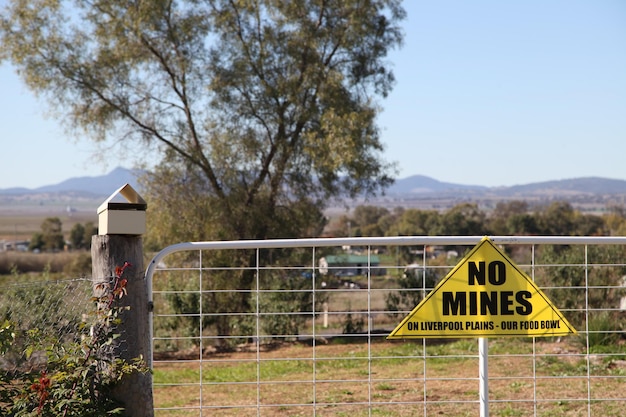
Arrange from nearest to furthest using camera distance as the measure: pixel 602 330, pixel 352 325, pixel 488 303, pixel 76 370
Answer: pixel 76 370 → pixel 488 303 → pixel 602 330 → pixel 352 325

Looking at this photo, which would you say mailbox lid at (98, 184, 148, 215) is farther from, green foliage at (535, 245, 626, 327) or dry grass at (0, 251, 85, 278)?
dry grass at (0, 251, 85, 278)

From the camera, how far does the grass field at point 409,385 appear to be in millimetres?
7328

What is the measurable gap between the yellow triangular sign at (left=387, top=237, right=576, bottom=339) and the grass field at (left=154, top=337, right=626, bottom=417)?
1405 mm

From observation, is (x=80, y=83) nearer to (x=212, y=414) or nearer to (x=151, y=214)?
(x=151, y=214)

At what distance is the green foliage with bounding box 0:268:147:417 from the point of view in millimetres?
4328

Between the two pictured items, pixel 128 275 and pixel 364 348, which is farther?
pixel 364 348

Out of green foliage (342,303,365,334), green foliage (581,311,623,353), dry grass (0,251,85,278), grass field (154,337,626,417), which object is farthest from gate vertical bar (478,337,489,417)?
dry grass (0,251,85,278)

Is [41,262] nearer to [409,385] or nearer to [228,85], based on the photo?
[228,85]

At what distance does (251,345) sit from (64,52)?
7.40 m

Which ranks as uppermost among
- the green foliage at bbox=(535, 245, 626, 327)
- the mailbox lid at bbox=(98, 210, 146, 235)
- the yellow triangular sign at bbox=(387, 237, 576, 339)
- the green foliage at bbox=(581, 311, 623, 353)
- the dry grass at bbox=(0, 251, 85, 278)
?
the mailbox lid at bbox=(98, 210, 146, 235)

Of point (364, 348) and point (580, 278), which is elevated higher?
point (580, 278)

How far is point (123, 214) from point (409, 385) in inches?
197

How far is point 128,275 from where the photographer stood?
15.2ft

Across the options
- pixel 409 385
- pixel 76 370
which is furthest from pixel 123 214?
pixel 409 385
